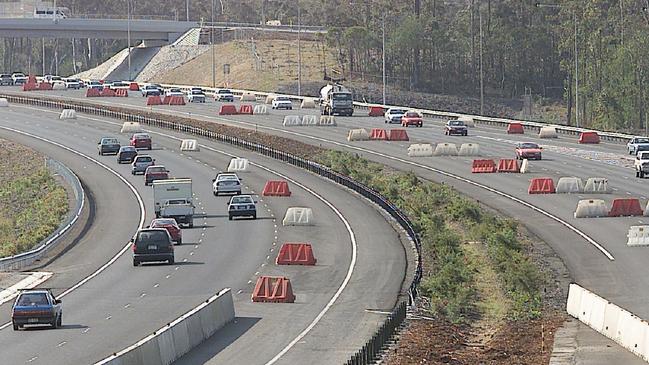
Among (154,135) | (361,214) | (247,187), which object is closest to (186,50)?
(154,135)

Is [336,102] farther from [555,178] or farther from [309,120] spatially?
[555,178]

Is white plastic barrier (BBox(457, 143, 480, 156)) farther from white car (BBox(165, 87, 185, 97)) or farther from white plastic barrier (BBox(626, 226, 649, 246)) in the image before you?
white car (BBox(165, 87, 185, 97))

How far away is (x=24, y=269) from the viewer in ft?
184

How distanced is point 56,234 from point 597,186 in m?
29.1

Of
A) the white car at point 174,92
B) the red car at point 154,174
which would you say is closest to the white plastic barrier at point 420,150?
the red car at point 154,174

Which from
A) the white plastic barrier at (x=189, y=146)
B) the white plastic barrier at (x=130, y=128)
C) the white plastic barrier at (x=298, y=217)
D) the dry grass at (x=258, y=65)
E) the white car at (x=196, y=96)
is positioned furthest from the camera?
the dry grass at (x=258, y=65)

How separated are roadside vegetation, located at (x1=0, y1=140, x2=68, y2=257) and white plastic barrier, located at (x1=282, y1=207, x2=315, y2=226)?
11038 mm

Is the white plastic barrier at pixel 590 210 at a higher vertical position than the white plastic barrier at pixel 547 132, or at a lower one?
lower

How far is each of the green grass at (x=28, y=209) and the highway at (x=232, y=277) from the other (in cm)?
216

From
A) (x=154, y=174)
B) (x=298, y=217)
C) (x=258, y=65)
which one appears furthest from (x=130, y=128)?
(x=258, y=65)

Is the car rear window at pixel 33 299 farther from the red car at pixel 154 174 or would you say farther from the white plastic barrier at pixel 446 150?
the white plastic barrier at pixel 446 150

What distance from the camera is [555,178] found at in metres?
83.1

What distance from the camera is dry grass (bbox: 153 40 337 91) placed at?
174625 mm

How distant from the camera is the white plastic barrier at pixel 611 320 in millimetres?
35750
